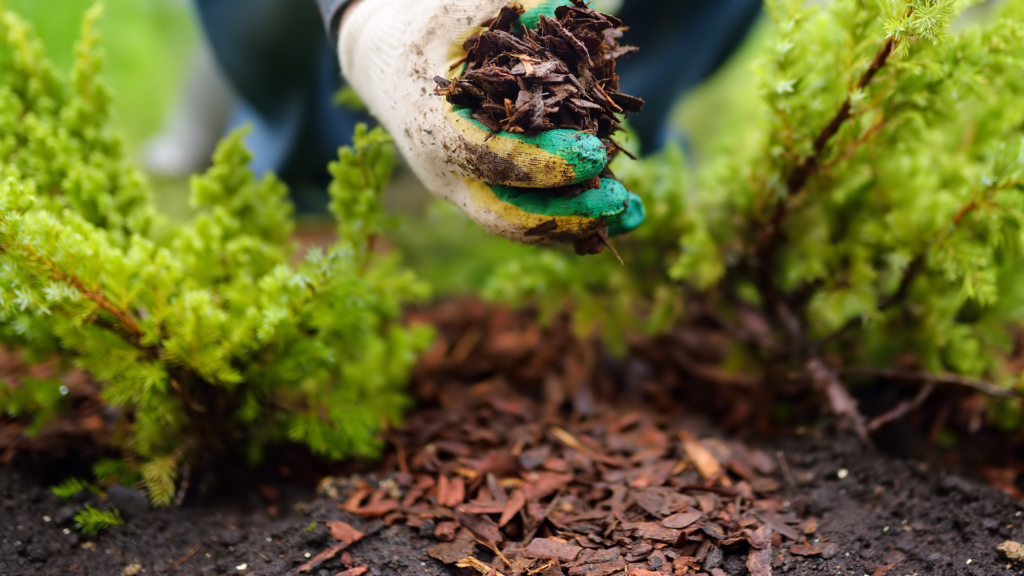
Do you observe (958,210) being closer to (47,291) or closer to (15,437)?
(47,291)

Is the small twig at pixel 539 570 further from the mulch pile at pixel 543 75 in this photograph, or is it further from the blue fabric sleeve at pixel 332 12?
the blue fabric sleeve at pixel 332 12

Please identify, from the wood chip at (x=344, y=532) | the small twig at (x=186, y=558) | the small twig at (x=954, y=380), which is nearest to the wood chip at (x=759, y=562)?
the small twig at (x=954, y=380)

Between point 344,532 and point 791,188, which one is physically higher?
point 791,188

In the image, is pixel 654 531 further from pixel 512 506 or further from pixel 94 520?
pixel 94 520

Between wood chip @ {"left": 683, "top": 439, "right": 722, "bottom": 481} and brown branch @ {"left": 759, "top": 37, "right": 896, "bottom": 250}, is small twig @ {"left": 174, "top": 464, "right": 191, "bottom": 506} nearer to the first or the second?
wood chip @ {"left": 683, "top": 439, "right": 722, "bottom": 481}

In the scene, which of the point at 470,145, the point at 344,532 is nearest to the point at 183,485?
the point at 344,532

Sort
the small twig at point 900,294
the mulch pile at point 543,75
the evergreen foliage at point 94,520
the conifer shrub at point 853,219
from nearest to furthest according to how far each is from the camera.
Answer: the mulch pile at point 543,75 → the evergreen foliage at point 94,520 → the conifer shrub at point 853,219 → the small twig at point 900,294
